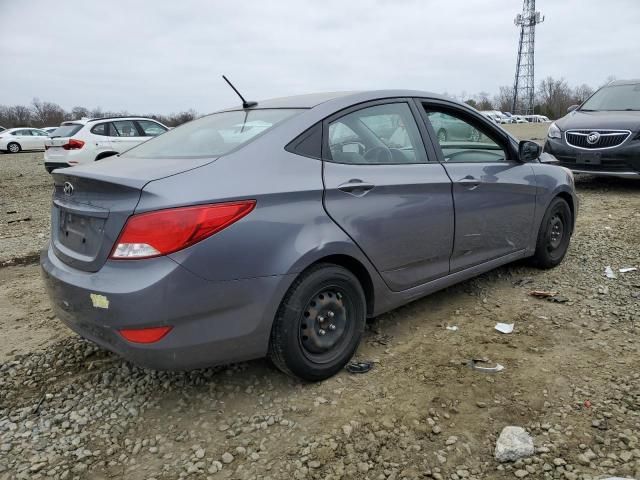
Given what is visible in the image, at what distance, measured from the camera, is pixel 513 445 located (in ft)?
7.21

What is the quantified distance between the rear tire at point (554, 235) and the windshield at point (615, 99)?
4.93 metres

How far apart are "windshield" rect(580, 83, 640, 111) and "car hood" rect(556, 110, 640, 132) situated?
37cm

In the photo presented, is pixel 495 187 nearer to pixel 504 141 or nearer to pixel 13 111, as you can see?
pixel 504 141

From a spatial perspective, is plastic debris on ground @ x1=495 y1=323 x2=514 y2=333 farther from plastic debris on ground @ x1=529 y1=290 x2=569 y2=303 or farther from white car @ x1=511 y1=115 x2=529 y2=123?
white car @ x1=511 y1=115 x2=529 y2=123

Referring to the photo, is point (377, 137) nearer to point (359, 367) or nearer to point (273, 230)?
point (273, 230)

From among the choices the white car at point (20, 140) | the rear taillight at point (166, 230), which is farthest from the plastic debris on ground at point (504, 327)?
the white car at point (20, 140)

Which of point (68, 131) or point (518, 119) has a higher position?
point (518, 119)

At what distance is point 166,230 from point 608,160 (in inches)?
292

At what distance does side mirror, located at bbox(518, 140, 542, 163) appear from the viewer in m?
3.91

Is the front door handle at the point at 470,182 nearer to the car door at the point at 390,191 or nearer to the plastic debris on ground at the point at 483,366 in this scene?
the car door at the point at 390,191

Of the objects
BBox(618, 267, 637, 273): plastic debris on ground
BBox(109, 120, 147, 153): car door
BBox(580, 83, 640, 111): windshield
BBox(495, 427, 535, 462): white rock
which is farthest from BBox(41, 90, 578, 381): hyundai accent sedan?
BBox(109, 120, 147, 153): car door

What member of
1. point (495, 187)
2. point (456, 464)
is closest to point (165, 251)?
point (456, 464)

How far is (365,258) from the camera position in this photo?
2791 millimetres

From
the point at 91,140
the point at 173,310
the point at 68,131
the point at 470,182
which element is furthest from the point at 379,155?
the point at 68,131
